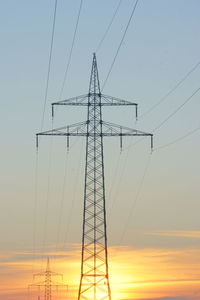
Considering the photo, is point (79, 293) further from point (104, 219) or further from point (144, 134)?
point (144, 134)

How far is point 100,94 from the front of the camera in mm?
73812

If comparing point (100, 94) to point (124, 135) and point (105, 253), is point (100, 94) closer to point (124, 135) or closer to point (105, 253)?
point (124, 135)

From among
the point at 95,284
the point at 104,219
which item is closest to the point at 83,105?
the point at 104,219

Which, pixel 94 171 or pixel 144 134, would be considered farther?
pixel 94 171

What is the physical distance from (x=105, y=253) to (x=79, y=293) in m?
3.61

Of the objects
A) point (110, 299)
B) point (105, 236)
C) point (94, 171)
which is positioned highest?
point (94, 171)

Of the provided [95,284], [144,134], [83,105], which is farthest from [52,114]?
[95,284]

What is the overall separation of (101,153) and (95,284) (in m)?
9.96

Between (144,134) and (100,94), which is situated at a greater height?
(100,94)

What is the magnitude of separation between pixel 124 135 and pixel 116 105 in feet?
7.83

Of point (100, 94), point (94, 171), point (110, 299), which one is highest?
point (100, 94)

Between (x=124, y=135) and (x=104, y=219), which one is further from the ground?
(x=124, y=135)

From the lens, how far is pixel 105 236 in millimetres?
71938

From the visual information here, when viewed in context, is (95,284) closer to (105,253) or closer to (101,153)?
(105,253)
